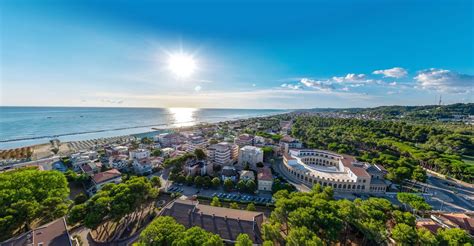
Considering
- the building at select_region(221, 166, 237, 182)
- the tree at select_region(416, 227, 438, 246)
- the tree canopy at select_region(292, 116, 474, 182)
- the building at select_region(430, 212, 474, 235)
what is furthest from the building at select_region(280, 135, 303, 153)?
the tree at select_region(416, 227, 438, 246)

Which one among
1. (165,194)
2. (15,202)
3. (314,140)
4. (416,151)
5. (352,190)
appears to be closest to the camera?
(15,202)

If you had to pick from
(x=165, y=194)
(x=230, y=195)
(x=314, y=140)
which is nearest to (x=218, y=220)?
(x=230, y=195)

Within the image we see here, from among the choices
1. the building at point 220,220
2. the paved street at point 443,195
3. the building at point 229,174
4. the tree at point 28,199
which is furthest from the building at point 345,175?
the tree at point 28,199

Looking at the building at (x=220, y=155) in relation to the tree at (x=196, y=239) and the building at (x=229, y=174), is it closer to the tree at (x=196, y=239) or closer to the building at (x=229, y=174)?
the building at (x=229, y=174)

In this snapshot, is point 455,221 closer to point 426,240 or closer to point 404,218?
point 404,218

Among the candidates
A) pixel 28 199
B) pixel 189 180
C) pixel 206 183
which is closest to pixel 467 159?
pixel 206 183

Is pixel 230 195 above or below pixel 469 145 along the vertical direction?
below

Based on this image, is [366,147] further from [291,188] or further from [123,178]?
[123,178]
